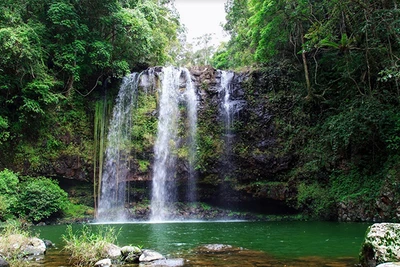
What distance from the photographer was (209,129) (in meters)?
17.1

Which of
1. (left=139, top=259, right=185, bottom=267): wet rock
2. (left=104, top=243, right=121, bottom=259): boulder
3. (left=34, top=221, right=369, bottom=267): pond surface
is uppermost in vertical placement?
(left=104, top=243, right=121, bottom=259): boulder

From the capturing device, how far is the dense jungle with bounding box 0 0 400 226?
12.9 m

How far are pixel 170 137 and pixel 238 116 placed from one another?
3.68 metres

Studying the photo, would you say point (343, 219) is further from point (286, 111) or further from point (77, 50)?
point (77, 50)

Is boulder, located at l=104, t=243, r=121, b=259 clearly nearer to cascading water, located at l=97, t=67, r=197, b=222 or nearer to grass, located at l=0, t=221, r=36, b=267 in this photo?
grass, located at l=0, t=221, r=36, b=267

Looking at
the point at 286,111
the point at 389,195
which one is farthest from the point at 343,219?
the point at 286,111

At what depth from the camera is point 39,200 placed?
44.2ft

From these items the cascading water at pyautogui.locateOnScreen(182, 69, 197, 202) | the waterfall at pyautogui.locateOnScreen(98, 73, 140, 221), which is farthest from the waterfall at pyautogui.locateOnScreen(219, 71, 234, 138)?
the waterfall at pyautogui.locateOnScreen(98, 73, 140, 221)

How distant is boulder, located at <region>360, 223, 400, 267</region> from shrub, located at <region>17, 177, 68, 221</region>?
12.2 metres

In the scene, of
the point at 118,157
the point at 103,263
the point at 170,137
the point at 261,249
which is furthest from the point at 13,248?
the point at 170,137

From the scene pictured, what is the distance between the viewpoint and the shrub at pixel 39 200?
1316 centimetres

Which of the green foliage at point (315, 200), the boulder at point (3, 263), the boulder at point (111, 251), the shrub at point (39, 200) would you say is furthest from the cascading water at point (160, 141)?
the boulder at point (3, 263)

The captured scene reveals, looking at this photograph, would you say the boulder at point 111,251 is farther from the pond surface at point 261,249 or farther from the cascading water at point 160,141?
the cascading water at point 160,141

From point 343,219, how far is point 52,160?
43.0ft
